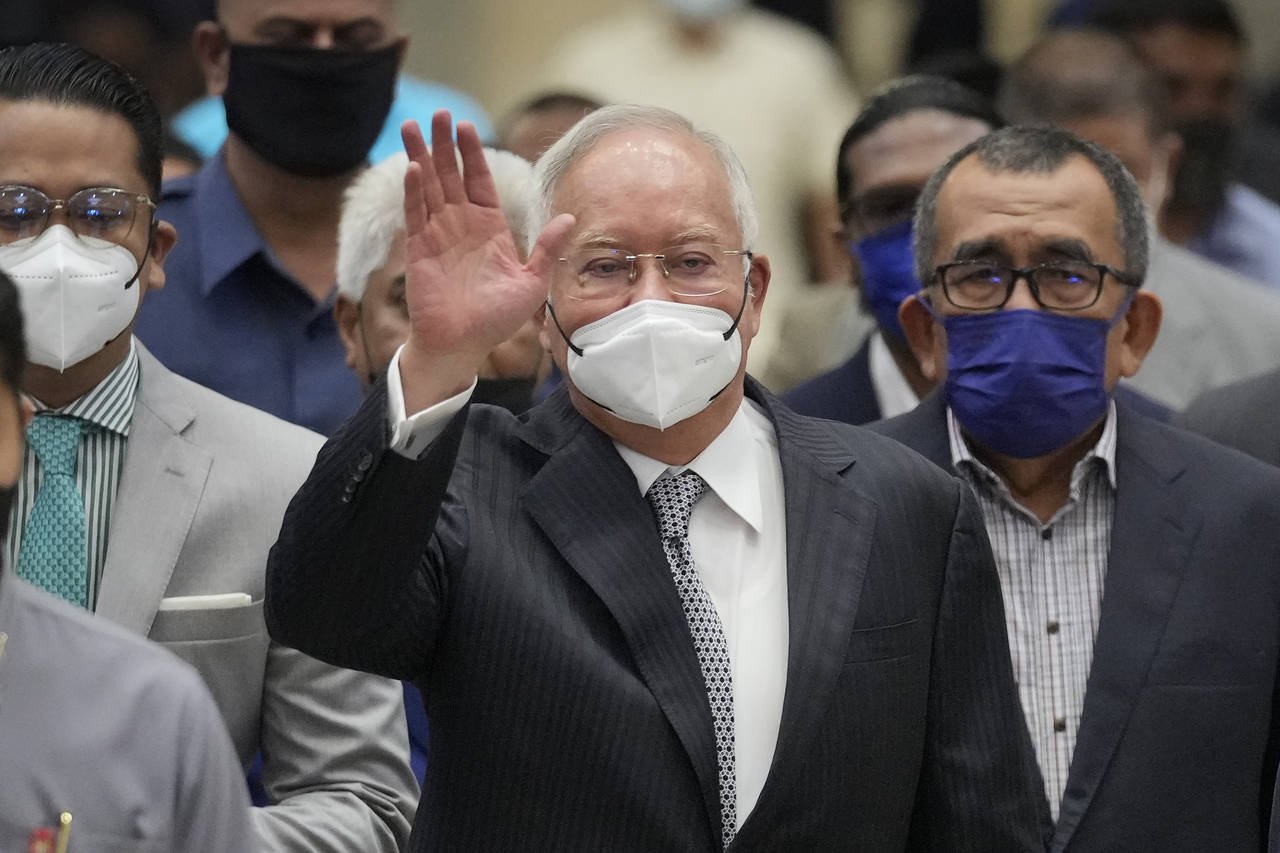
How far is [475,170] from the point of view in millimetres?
3211

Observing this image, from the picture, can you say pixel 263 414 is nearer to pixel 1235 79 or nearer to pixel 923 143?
pixel 923 143

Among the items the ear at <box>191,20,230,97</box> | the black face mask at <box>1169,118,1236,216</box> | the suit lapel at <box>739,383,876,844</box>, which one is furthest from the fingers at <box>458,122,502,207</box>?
the black face mask at <box>1169,118,1236,216</box>

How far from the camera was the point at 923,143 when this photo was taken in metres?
5.60

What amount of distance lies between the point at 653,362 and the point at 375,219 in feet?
5.02

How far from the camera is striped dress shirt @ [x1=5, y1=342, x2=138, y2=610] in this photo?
3.70 metres

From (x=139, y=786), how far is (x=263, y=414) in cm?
143

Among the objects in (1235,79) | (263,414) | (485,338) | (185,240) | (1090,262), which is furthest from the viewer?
(1235,79)

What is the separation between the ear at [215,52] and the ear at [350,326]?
847 mm

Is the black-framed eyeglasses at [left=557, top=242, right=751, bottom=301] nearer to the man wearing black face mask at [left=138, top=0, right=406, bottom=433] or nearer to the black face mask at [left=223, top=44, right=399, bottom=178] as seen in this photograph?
the man wearing black face mask at [left=138, top=0, right=406, bottom=433]

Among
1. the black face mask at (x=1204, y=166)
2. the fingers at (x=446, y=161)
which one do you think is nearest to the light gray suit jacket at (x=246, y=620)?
the fingers at (x=446, y=161)

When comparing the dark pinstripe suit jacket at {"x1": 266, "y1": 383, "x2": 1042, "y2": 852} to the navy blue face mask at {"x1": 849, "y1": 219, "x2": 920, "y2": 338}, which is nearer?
the dark pinstripe suit jacket at {"x1": 266, "y1": 383, "x2": 1042, "y2": 852}

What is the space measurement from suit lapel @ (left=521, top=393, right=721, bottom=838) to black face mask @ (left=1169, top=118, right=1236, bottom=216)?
15.1 feet

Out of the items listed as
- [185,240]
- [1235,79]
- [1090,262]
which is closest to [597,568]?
[1090,262]

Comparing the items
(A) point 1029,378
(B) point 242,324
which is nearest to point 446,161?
(A) point 1029,378
